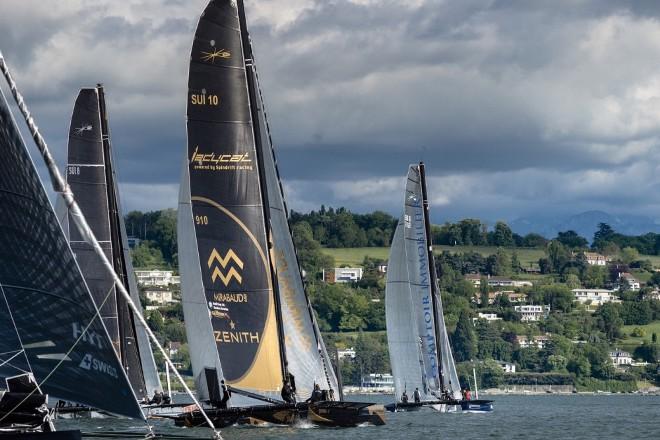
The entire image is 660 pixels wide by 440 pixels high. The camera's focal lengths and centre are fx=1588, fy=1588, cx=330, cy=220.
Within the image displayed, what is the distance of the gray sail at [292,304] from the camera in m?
47.2

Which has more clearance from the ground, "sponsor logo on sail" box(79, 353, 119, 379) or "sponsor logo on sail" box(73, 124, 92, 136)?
"sponsor logo on sail" box(73, 124, 92, 136)

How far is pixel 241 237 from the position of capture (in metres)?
46.8

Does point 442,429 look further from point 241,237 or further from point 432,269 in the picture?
point 432,269

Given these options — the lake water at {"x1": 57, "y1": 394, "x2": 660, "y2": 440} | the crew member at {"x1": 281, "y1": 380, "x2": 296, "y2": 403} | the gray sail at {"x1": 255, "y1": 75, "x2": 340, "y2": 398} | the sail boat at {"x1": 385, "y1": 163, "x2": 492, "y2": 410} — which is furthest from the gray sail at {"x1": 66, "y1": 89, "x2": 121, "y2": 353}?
the sail boat at {"x1": 385, "y1": 163, "x2": 492, "y2": 410}

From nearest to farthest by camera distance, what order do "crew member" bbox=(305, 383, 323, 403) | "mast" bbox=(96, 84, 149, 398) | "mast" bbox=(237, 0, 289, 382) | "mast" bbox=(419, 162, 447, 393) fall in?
"crew member" bbox=(305, 383, 323, 403)
"mast" bbox=(237, 0, 289, 382)
"mast" bbox=(96, 84, 149, 398)
"mast" bbox=(419, 162, 447, 393)

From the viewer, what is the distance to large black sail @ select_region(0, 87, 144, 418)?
2414 cm

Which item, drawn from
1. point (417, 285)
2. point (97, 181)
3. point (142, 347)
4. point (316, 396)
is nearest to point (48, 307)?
point (316, 396)

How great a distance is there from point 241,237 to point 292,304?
2.60 metres

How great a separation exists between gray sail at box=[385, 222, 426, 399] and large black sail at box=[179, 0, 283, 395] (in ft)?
75.1

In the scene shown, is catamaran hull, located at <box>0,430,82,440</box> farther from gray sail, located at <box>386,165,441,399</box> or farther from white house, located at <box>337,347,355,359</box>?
white house, located at <box>337,347,355,359</box>

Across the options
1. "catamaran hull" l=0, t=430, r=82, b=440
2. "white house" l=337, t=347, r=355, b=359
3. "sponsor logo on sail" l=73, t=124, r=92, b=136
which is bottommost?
"catamaran hull" l=0, t=430, r=82, b=440

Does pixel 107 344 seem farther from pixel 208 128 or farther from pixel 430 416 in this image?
pixel 430 416

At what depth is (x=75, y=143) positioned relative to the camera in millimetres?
55812

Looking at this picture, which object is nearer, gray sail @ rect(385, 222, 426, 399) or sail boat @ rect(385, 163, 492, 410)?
sail boat @ rect(385, 163, 492, 410)
